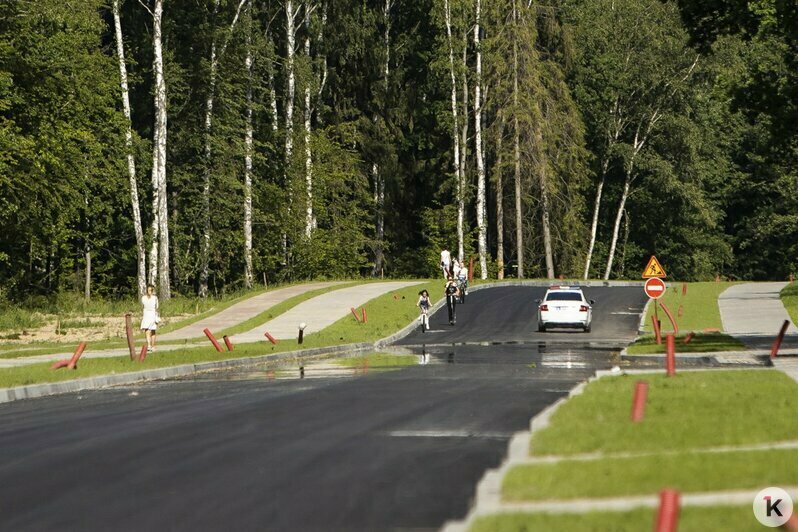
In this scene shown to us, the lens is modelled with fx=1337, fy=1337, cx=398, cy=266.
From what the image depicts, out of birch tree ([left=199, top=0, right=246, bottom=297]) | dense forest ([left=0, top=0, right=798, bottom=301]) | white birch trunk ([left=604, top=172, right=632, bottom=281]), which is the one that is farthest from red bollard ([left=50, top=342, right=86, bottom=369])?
white birch trunk ([left=604, top=172, right=632, bottom=281])

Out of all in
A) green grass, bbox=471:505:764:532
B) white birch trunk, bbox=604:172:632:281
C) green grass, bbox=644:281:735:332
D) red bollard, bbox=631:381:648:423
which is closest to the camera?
green grass, bbox=471:505:764:532

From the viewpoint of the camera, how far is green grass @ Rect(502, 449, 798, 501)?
31.6 feet

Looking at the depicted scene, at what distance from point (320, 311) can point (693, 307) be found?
14.3 m

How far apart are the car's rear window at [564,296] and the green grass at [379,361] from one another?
11.6 m

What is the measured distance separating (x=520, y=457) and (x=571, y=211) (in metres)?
68.6

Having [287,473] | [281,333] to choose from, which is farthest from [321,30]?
[287,473]

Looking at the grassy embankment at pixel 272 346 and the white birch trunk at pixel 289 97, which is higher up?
the white birch trunk at pixel 289 97

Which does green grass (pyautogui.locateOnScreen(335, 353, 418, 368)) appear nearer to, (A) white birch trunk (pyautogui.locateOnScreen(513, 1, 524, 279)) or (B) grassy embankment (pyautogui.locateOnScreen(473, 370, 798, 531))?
(B) grassy embankment (pyautogui.locateOnScreen(473, 370, 798, 531))

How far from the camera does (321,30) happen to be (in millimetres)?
70500

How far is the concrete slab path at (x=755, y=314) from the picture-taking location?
34900 millimetres

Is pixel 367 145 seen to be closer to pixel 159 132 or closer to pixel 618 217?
pixel 618 217

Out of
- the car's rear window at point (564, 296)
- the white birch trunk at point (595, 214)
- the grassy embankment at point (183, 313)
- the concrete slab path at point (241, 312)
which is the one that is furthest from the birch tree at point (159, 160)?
the white birch trunk at point (595, 214)

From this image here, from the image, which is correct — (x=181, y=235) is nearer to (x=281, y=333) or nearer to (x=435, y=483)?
(x=281, y=333)

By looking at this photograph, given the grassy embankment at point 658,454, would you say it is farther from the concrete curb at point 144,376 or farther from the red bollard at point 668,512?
the concrete curb at point 144,376
